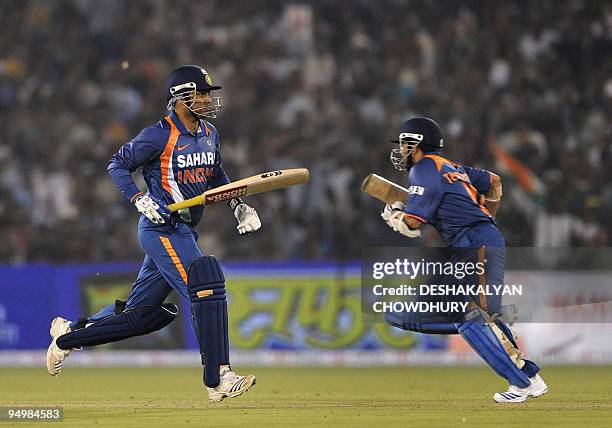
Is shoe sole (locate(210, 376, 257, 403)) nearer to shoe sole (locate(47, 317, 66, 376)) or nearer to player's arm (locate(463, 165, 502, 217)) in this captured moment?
shoe sole (locate(47, 317, 66, 376))

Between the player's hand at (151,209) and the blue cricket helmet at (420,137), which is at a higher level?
the blue cricket helmet at (420,137)

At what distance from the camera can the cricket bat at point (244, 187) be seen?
8.20 meters

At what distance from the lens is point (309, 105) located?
1603cm

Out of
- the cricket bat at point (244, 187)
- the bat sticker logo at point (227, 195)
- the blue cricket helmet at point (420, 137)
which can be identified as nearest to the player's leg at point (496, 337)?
the blue cricket helmet at point (420, 137)

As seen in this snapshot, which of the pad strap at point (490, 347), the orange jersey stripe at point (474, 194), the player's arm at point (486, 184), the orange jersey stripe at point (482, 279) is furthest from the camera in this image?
the player's arm at point (486, 184)

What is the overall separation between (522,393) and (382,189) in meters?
1.75

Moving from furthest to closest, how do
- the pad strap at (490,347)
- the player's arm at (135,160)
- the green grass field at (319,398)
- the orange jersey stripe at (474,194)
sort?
1. the orange jersey stripe at (474,194)
2. the pad strap at (490,347)
3. the player's arm at (135,160)
4. the green grass field at (319,398)

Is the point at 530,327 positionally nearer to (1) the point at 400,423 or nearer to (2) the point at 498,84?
(2) the point at 498,84

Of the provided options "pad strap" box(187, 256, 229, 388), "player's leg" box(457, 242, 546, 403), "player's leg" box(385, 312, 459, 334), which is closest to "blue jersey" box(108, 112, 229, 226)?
"pad strap" box(187, 256, 229, 388)

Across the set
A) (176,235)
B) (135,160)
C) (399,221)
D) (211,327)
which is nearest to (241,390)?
(211,327)

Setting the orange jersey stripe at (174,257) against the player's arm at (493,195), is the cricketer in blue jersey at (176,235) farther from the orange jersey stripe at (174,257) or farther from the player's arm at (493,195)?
the player's arm at (493,195)

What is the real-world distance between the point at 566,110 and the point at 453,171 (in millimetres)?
7448

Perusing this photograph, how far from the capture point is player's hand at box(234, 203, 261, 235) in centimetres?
848

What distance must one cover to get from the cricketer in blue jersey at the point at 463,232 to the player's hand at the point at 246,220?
0.88 m
